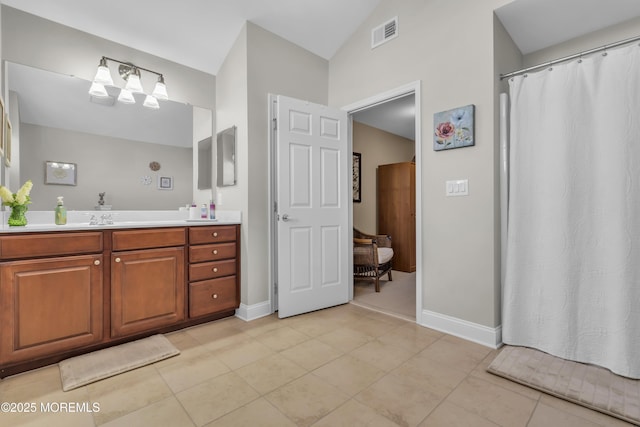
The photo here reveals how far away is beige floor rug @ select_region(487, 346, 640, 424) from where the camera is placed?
150 cm

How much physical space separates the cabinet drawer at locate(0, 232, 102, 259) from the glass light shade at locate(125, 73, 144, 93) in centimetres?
134

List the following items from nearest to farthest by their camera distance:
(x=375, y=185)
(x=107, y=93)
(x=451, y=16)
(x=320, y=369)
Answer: (x=320, y=369)
(x=451, y=16)
(x=107, y=93)
(x=375, y=185)

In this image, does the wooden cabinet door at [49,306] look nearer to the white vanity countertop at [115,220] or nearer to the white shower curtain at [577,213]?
the white vanity countertop at [115,220]

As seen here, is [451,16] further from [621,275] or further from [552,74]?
[621,275]

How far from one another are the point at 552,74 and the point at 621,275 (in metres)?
1.35

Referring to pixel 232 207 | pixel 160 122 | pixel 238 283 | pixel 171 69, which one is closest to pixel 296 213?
pixel 232 207

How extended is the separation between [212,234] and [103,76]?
154 centimetres

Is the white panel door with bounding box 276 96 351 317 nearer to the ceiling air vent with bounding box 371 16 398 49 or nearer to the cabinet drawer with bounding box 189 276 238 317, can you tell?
the cabinet drawer with bounding box 189 276 238 317

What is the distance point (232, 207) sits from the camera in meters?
2.96

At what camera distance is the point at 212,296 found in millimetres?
2623

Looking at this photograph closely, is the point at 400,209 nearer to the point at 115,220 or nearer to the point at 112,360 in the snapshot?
the point at 115,220

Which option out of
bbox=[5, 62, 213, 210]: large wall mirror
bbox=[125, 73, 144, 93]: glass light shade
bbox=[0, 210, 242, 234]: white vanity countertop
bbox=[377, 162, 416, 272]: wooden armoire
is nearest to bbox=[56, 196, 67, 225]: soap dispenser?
bbox=[0, 210, 242, 234]: white vanity countertop

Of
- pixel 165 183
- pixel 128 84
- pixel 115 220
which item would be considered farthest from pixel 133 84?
pixel 115 220

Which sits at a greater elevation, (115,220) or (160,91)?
(160,91)
